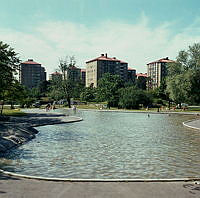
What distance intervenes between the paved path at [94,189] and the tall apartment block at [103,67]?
156889mm

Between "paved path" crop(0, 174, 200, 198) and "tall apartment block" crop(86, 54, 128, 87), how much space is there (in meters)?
157

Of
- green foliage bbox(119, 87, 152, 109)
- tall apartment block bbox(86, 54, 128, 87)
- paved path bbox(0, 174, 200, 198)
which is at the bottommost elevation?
paved path bbox(0, 174, 200, 198)

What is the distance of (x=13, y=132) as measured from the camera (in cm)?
1981

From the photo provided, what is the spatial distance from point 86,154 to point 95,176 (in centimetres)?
434

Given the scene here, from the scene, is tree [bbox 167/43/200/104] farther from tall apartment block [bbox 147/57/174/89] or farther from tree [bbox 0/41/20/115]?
tall apartment block [bbox 147/57/174/89]

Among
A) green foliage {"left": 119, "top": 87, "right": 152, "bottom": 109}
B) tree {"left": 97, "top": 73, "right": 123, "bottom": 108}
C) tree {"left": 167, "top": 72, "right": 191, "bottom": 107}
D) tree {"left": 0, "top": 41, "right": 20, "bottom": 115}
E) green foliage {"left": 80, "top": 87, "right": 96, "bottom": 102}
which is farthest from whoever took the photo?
green foliage {"left": 80, "top": 87, "right": 96, "bottom": 102}

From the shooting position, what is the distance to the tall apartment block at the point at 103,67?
556ft

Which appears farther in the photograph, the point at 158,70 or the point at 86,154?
the point at 158,70

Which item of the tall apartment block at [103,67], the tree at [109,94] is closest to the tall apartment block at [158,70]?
the tall apartment block at [103,67]

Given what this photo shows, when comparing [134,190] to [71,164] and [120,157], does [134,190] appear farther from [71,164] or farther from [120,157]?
[120,157]

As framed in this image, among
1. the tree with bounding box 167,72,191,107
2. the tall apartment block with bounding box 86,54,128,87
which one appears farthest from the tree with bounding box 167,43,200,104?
the tall apartment block with bounding box 86,54,128,87

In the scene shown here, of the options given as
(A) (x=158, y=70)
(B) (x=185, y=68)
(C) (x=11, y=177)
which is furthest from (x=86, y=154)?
(A) (x=158, y=70)

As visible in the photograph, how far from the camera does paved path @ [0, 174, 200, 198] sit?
7484 mm

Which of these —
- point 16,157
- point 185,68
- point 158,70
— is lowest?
point 16,157
